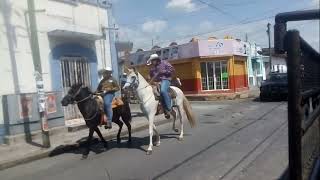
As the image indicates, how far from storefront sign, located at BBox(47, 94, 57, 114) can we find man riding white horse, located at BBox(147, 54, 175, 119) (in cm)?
412

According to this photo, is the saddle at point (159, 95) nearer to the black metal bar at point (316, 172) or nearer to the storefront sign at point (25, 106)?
the storefront sign at point (25, 106)

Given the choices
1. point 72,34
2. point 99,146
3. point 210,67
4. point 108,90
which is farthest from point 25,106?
point 210,67

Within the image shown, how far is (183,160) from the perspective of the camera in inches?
368

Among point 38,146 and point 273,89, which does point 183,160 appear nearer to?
point 38,146

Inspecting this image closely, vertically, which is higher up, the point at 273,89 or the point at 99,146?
the point at 273,89

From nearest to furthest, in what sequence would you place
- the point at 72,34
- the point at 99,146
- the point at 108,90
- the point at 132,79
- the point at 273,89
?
the point at 132,79
the point at 108,90
the point at 99,146
the point at 72,34
the point at 273,89

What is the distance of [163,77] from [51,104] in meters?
4.55

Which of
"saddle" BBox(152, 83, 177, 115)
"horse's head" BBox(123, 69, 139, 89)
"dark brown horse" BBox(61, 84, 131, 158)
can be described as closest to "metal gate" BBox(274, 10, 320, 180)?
"horse's head" BBox(123, 69, 139, 89)

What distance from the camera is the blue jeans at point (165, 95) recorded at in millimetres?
11680

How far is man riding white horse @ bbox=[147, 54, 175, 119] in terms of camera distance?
11.7 m

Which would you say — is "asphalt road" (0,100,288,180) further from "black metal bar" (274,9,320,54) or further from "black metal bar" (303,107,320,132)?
"black metal bar" (274,9,320,54)

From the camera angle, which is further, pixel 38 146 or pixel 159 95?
pixel 38 146

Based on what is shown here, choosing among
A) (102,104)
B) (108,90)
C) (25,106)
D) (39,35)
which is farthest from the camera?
(39,35)

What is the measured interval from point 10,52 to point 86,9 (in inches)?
182
